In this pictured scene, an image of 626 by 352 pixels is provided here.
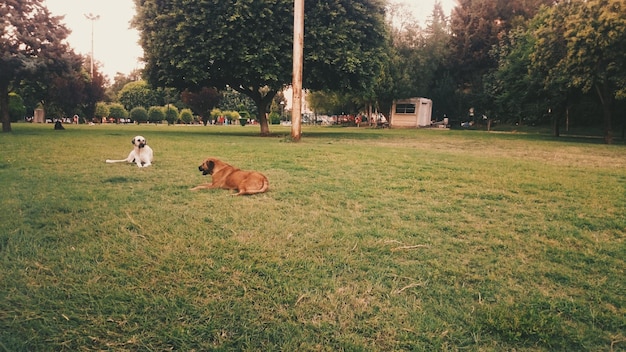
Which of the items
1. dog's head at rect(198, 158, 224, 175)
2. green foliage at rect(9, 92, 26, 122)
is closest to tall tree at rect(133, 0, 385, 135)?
dog's head at rect(198, 158, 224, 175)

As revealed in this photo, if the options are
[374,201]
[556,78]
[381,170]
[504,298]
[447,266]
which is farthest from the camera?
[556,78]

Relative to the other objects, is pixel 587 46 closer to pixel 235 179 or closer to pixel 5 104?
pixel 235 179

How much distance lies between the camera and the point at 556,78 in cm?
2097

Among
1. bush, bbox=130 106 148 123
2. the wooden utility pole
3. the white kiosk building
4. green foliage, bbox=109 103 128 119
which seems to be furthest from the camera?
bush, bbox=130 106 148 123

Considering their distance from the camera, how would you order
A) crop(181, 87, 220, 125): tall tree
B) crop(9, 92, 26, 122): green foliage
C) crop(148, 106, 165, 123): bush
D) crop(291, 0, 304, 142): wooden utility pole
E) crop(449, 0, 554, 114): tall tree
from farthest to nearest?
crop(148, 106, 165, 123): bush
crop(181, 87, 220, 125): tall tree
crop(449, 0, 554, 114): tall tree
crop(9, 92, 26, 122): green foliage
crop(291, 0, 304, 142): wooden utility pole

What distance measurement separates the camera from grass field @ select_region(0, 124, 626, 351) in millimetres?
2014

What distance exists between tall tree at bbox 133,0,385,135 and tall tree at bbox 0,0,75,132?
140 inches

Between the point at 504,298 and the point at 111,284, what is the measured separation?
95.8 inches

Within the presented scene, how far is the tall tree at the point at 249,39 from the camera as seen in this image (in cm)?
1725

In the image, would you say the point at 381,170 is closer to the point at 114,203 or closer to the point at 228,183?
the point at 228,183

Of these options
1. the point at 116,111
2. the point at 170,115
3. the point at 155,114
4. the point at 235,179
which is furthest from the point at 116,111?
the point at 235,179

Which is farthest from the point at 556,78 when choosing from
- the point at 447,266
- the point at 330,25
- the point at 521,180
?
the point at 447,266

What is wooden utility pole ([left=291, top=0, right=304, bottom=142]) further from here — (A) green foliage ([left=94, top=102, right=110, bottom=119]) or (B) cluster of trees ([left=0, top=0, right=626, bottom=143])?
(A) green foliage ([left=94, top=102, right=110, bottom=119])

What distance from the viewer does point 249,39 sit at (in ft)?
58.2
